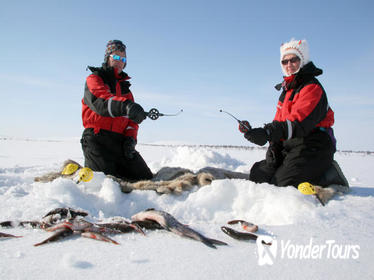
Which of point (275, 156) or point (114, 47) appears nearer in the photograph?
point (275, 156)

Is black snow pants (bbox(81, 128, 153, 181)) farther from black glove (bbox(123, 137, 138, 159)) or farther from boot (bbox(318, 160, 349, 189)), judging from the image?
boot (bbox(318, 160, 349, 189))

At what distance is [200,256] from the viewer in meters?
1.18

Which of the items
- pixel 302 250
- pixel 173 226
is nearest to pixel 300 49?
pixel 302 250

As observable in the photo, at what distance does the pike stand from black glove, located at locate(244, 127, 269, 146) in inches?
56.0

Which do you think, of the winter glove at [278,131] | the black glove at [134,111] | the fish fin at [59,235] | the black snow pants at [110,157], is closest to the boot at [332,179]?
Result: the winter glove at [278,131]

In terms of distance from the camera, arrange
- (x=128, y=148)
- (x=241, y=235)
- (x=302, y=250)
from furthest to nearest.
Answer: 1. (x=128, y=148)
2. (x=241, y=235)
3. (x=302, y=250)

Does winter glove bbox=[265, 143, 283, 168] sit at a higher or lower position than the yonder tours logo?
higher

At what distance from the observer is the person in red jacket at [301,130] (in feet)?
8.62

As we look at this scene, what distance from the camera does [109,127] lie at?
3467 mm

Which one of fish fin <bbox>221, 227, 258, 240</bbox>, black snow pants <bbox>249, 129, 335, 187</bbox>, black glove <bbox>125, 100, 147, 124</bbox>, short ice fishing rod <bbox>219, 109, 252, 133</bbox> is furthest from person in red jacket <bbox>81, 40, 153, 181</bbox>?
fish fin <bbox>221, 227, 258, 240</bbox>

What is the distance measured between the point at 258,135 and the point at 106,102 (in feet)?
5.69

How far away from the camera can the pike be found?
1353 mm

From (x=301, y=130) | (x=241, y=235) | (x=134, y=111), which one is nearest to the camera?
(x=241, y=235)

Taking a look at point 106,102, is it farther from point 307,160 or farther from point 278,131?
point 307,160
